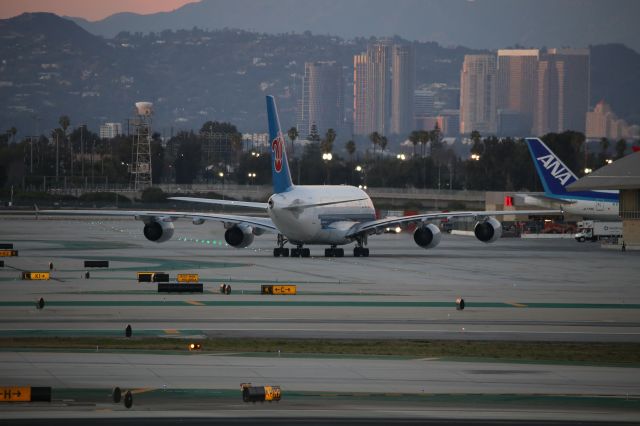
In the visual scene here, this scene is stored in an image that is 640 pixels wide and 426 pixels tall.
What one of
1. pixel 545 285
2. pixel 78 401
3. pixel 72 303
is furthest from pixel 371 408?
pixel 545 285

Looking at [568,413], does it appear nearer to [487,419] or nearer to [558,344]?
[487,419]

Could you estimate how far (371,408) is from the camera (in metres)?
23.6

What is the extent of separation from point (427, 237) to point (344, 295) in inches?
990

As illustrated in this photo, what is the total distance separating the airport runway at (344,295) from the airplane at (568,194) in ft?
58.8

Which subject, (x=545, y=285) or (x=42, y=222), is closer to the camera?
(x=545, y=285)

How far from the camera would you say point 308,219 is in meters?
68.9

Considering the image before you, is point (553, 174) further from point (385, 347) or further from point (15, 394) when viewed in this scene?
point (15, 394)

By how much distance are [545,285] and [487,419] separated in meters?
31.6

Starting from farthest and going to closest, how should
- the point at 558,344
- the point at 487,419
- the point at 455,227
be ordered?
1. the point at 455,227
2. the point at 558,344
3. the point at 487,419

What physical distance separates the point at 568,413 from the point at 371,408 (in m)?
3.73

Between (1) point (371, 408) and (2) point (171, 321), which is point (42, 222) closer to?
(2) point (171, 321)

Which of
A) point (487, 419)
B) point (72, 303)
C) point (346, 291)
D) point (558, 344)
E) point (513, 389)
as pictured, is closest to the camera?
point (487, 419)

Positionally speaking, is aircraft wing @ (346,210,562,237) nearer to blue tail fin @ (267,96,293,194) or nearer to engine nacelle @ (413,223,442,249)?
engine nacelle @ (413,223,442,249)

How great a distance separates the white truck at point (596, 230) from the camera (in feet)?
315
